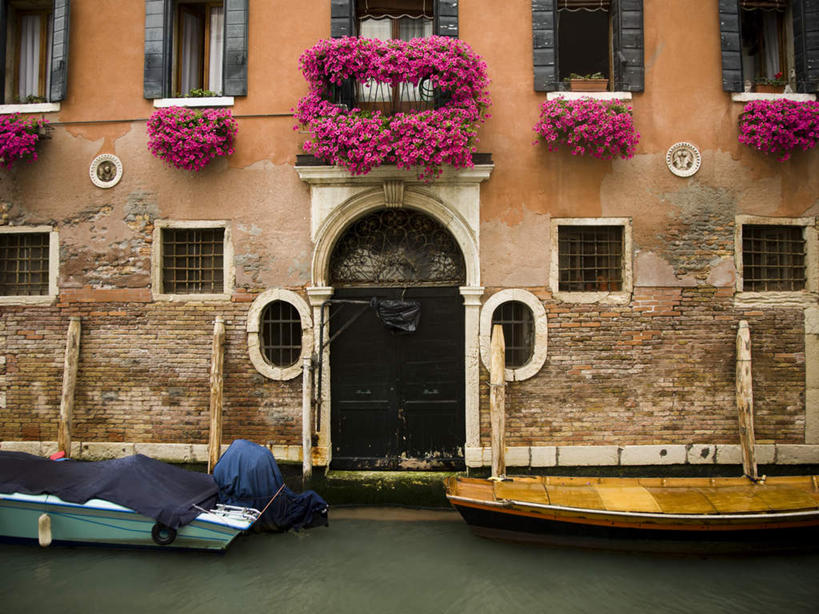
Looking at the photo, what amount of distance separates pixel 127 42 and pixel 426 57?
11.3 ft

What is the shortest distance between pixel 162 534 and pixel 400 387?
269cm

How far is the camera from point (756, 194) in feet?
20.5

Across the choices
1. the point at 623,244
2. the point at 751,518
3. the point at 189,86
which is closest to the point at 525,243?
the point at 623,244

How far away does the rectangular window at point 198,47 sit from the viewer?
664 cm

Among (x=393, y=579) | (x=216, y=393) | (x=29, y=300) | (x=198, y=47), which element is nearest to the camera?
(x=393, y=579)

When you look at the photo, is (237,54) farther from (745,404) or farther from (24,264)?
(745,404)

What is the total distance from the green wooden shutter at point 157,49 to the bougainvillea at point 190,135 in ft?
1.22

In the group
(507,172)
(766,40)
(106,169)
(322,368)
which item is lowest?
(322,368)

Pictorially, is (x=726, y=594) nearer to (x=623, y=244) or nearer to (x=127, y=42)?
(x=623, y=244)

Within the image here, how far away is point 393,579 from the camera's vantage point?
187 inches

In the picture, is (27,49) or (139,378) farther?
(27,49)

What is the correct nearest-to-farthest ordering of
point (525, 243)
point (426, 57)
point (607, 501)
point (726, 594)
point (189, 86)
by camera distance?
point (726, 594)
point (607, 501)
point (426, 57)
point (525, 243)
point (189, 86)

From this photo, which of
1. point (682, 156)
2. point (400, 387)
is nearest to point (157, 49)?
point (400, 387)

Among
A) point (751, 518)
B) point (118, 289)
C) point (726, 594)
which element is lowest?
point (726, 594)
